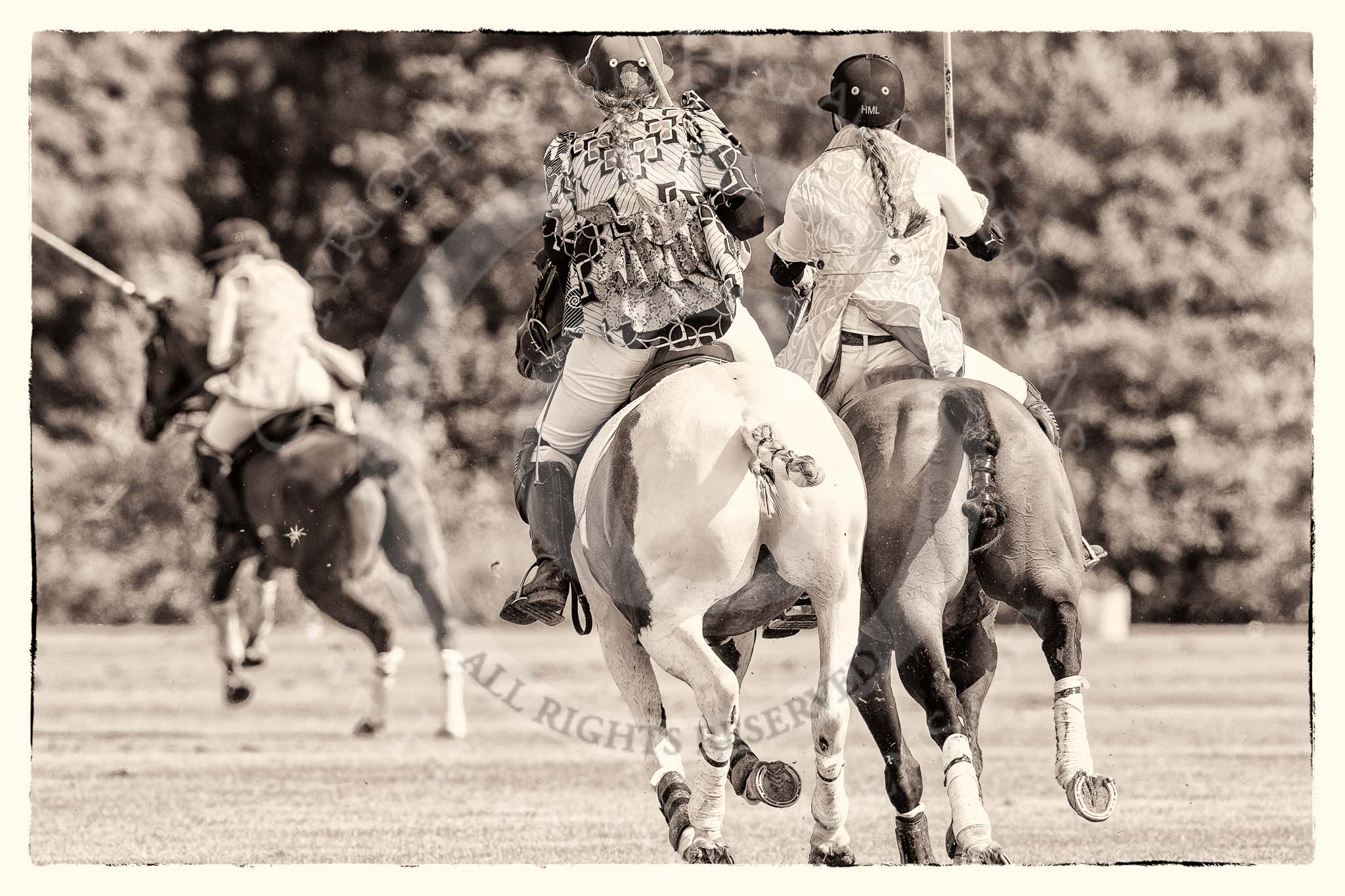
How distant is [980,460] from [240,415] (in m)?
9.51

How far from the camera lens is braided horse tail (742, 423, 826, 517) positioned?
6406 millimetres

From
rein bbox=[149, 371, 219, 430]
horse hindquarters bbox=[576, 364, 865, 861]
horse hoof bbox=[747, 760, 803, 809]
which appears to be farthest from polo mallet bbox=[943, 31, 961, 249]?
rein bbox=[149, 371, 219, 430]

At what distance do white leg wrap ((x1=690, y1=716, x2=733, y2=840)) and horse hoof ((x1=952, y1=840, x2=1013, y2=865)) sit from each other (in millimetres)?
902

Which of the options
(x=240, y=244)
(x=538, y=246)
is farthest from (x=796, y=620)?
(x=538, y=246)

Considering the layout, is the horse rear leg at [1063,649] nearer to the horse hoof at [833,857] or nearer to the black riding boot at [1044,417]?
the black riding boot at [1044,417]

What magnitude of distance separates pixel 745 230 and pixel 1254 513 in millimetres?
16194

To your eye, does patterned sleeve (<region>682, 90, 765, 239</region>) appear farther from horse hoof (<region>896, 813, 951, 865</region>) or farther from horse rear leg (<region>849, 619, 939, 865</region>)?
horse hoof (<region>896, 813, 951, 865</region>)

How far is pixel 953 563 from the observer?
7027 mm

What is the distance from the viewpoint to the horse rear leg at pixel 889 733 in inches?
280

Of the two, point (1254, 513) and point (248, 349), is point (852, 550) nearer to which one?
point (248, 349)

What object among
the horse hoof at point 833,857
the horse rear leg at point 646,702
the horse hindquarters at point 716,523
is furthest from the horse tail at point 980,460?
the horse rear leg at point 646,702

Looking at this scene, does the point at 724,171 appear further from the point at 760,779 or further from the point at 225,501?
the point at 225,501

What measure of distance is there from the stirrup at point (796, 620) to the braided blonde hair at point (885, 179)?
1.50 metres

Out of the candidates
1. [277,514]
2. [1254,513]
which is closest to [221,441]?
[277,514]
